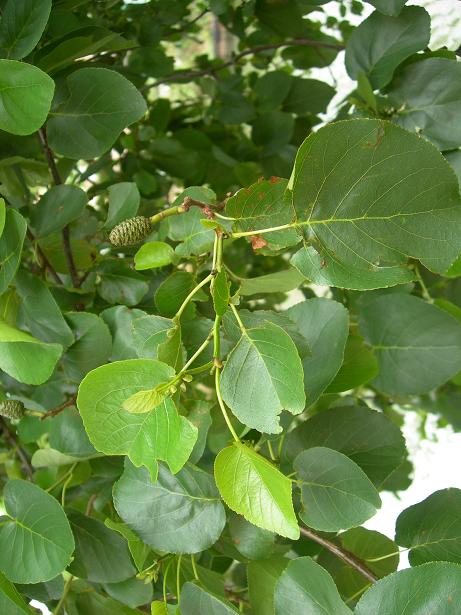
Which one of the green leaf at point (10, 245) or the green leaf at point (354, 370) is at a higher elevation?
the green leaf at point (10, 245)

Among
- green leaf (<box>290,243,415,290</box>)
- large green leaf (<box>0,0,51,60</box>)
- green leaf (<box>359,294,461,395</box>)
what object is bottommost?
green leaf (<box>359,294,461,395</box>)

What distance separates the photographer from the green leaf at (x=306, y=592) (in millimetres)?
353

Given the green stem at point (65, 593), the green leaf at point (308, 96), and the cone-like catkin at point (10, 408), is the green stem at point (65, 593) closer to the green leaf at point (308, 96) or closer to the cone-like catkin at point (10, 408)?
the cone-like catkin at point (10, 408)

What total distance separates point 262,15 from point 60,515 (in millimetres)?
506

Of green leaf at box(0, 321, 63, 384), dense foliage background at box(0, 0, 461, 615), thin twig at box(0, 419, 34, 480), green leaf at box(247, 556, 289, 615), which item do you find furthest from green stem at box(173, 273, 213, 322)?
thin twig at box(0, 419, 34, 480)

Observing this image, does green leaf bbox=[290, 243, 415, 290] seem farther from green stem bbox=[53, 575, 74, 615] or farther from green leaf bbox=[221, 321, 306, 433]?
green stem bbox=[53, 575, 74, 615]

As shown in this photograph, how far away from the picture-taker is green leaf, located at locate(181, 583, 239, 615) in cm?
38

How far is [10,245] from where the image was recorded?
0.40m

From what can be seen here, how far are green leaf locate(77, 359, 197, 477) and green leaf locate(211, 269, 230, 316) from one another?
4cm

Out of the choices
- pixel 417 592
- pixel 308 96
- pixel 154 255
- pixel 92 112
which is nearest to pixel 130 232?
pixel 154 255

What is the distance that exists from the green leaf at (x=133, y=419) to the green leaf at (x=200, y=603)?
95 millimetres

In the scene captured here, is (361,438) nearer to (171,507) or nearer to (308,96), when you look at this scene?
(171,507)

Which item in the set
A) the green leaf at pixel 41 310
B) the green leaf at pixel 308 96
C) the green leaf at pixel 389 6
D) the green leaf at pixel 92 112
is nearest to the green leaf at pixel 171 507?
the green leaf at pixel 41 310

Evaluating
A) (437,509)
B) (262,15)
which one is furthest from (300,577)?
(262,15)
